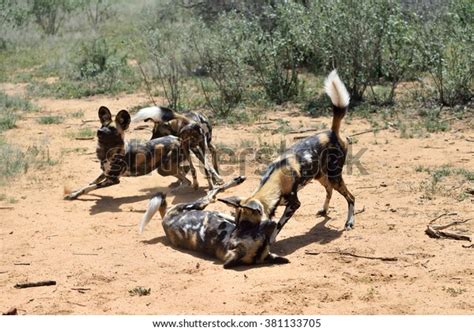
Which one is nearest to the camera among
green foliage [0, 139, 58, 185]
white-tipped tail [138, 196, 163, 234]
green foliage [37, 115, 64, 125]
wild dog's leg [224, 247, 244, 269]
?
wild dog's leg [224, 247, 244, 269]

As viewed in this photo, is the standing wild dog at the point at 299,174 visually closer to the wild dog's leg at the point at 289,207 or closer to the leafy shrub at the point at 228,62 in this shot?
the wild dog's leg at the point at 289,207

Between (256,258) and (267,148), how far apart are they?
13.0ft

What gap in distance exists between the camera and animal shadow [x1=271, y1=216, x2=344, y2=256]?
6496mm

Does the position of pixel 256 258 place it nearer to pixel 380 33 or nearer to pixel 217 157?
pixel 217 157

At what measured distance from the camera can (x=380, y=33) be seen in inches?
486

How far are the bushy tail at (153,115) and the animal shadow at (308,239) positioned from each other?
8.14ft

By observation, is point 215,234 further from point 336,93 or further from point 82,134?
point 82,134

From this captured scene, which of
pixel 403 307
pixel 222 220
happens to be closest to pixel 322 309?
pixel 403 307

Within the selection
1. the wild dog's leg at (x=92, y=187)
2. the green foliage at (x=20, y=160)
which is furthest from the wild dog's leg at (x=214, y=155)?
the green foliage at (x=20, y=160)

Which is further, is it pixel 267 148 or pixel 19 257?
pixel 267 148

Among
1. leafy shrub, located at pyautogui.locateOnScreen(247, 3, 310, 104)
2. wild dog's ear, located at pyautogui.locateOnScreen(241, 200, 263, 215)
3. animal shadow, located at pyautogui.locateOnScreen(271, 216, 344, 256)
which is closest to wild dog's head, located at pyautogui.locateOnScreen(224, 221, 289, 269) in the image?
wild dog's ear, located at pyautogui.locateOnScreen(241, 200, 263, 215)

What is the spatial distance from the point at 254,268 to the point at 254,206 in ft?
1.67

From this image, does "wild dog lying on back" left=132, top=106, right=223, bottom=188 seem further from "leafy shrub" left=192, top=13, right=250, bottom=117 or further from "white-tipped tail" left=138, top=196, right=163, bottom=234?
"leafy shrub" left=192, top=13, right=250, bottom=117

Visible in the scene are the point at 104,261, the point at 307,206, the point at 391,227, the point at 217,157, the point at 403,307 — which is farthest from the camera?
the point at 217,157
